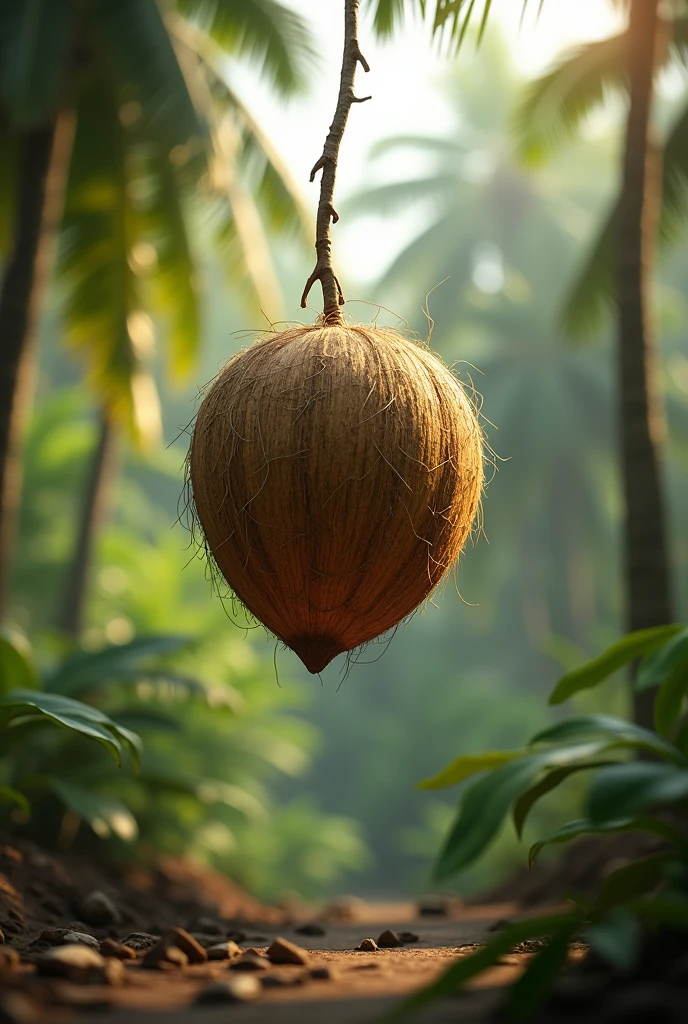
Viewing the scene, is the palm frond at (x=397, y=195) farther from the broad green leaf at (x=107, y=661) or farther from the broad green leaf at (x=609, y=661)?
the broad green leaf at (x=609, y=661)

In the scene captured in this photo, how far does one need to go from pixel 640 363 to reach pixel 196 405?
4.57 m

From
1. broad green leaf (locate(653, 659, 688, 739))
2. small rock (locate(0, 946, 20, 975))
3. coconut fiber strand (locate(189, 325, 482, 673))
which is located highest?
coconut fiber strand (locate(189, 325, 482, 673))

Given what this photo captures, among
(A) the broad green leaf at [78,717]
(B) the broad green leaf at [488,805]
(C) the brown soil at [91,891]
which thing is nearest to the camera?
(B) the broad green leaf at [488,805]

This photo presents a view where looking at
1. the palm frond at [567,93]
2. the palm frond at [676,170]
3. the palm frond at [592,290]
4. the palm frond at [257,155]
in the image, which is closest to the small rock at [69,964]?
the palm frond at [592,290]

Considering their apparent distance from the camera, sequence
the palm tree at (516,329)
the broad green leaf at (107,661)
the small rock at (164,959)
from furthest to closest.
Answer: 1. the palm tree at (516,329)
2. the broad green leaf at (107,661)
3. the small rock at (164,959)

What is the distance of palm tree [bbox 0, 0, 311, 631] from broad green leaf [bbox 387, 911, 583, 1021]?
663 cm

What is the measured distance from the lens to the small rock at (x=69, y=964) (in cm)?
205

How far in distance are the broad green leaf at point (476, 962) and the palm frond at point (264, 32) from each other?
872 centimetres

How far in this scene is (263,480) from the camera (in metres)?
2.10

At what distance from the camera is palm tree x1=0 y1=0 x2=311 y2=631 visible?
800 centimetres

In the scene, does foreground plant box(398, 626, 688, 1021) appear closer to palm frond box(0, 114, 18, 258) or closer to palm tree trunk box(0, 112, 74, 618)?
palm tree trunk box(0, 112, 74, 618)

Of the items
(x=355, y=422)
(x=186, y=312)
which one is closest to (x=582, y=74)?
(x=186, y=312)

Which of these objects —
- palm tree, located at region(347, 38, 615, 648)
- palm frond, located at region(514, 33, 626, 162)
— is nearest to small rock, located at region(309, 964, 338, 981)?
palm frond, located at region(514, 33, 626, 162)

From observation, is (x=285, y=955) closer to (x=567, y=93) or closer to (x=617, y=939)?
→ (x=617, y=939)
